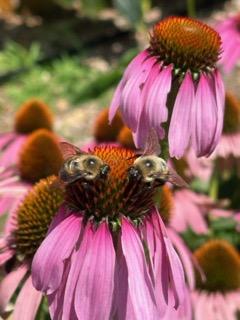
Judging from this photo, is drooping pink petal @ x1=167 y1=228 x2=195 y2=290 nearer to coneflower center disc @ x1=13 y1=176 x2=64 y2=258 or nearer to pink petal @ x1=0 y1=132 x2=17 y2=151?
coneflower center disc @ x1=13 y1=176 x2=64 y2=258

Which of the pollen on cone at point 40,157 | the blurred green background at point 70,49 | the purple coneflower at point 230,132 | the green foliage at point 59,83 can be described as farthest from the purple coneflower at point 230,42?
the green foliage at point 59,83

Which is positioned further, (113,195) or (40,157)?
(40,157)

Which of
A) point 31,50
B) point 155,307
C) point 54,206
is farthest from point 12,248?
point 31,50

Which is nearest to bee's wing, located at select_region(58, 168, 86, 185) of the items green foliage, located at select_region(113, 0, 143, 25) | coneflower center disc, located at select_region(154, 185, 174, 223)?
coneflower center disc, located at select_region(154, 185, 174, 223)

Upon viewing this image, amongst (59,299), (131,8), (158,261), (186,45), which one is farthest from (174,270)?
(131,8)

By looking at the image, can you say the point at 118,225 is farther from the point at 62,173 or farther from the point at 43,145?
the point at 43,145

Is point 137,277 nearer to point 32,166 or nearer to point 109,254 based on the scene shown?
point 109,254

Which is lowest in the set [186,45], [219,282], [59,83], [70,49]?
[219,282]
